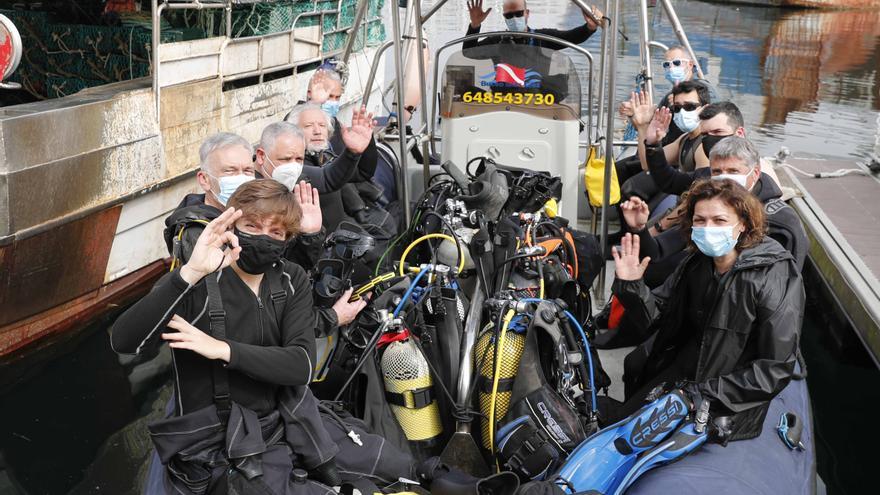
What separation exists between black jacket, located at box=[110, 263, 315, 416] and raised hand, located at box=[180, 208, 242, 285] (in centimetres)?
4

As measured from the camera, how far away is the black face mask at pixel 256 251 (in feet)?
8.31

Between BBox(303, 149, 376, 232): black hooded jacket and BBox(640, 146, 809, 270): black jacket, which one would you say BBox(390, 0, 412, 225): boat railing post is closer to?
BBox(303, 149, 376, 232): black hooded jacket

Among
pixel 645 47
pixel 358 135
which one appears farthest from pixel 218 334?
pixel 645 47

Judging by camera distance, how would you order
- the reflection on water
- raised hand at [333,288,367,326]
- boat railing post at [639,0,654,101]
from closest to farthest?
1. raised hand at [333,288,367,326]
2. boat railing post at [639,0,654,101]
3. the reflection on water

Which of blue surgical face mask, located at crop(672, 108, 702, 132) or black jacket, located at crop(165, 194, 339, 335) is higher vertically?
blue surgical face mask, located at crop(672, 108, 702, 132)

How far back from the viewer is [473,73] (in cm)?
551

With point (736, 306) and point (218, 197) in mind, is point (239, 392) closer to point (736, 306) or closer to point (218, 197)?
point (218, 197)

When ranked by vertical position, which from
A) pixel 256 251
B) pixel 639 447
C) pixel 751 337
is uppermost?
pixel 256 251

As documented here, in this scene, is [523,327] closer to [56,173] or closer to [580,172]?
[580,172]

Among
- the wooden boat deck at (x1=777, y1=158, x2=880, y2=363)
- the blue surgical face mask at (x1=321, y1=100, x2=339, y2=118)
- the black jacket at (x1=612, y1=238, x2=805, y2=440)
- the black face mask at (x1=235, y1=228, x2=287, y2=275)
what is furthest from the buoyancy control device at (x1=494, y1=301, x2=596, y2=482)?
the blue surgical face mask at (x1=321, y1=100, x2=339, y2=118)

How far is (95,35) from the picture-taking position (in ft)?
26.6

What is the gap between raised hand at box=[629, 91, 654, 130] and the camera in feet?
15.1

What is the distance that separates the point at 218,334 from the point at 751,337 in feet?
5.69

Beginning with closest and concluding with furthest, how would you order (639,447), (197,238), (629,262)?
(197,238) < (639,447) < (629,262)
